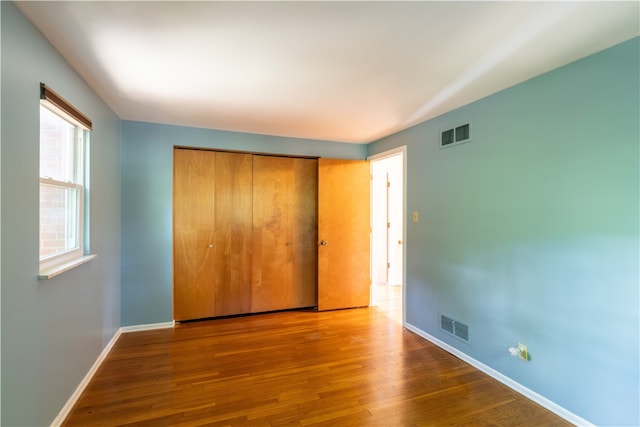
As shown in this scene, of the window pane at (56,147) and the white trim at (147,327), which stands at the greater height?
the window pane at (56,147)

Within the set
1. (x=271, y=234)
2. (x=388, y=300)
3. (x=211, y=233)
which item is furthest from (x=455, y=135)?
(x=211, y=233)

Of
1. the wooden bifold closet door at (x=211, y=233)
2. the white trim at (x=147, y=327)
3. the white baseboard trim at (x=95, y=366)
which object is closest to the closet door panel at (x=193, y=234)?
the wooden bifold closet door at (x=211, y=233)

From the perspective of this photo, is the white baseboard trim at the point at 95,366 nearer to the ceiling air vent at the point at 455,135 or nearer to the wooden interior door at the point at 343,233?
the wooden interior door at the point at 343,233

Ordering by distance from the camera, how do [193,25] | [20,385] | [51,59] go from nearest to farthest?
[20,385], [193,25], [51,59]

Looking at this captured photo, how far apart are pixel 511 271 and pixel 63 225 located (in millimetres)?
3336

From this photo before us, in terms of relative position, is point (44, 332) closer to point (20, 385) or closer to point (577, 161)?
point (20, 385)

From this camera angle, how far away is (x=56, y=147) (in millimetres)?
1947

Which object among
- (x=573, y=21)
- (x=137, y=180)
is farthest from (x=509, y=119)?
(x=137, y=180)

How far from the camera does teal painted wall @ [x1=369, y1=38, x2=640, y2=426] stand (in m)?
Result: 1.67

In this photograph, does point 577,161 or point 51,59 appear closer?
point 51,59

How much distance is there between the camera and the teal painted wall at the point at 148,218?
3201 millimetres

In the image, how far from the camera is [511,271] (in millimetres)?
2264

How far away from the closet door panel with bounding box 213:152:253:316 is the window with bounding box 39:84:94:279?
58.0 inches

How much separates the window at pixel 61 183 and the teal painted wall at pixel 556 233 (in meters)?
3.04
